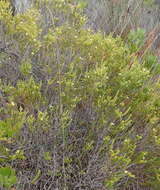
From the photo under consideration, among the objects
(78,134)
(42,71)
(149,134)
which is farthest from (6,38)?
(149,134)

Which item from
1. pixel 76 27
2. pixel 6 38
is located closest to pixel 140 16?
pixel 76 27

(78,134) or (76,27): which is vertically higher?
(76,27)

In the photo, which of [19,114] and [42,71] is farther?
[42,71]

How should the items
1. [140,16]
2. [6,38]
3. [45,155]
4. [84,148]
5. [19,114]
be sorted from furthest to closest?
[140,16]
[6,38]
[84,148]
[45,155]
[19,114]

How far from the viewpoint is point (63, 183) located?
159 centimetres

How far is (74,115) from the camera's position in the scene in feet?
5.86

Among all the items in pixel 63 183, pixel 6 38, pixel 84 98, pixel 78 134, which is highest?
pixel 6 38

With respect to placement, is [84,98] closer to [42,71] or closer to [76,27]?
[42,71]

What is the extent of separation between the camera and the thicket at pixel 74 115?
1.55m

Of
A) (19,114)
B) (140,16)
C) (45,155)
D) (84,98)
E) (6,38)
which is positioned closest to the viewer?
(19,114)

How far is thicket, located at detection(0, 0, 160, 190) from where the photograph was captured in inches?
61.2

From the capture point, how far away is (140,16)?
11.4 feet

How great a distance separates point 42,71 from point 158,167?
993 millimetres

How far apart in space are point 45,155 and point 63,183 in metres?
0.20
